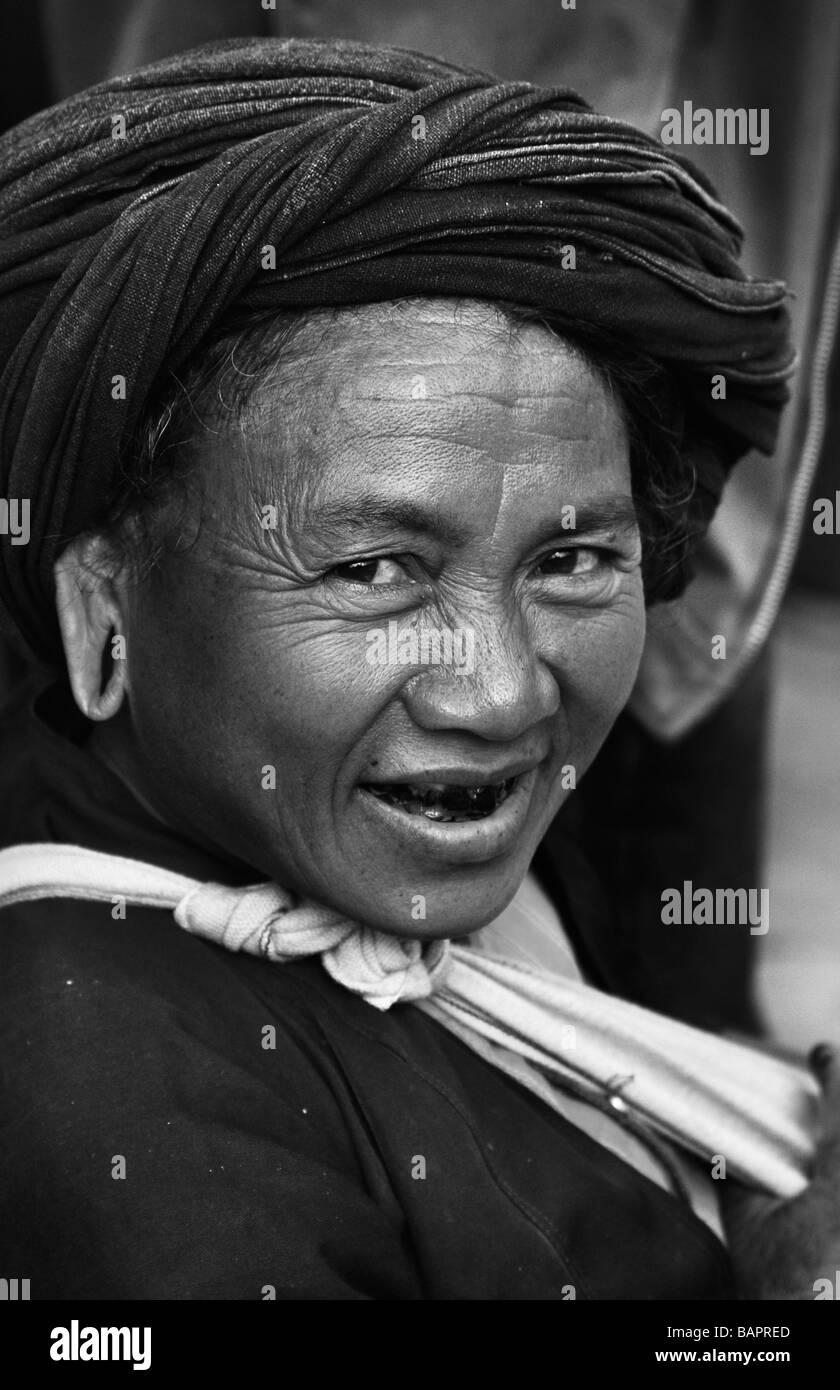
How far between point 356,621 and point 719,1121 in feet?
3.05

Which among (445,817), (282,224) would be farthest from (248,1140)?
(282,224)

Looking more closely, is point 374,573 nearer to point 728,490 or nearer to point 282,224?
point 282,224

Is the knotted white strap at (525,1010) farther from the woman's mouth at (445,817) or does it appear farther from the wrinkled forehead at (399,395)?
the wrinkled forehead at (399,395)

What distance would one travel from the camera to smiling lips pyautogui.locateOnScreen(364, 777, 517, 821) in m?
1.56

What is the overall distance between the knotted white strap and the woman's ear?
0.18 m

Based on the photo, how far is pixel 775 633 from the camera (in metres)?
3.37

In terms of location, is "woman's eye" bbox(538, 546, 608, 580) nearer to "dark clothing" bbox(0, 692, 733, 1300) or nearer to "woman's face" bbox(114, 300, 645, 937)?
"woman's face" bbox(114, 300, 645, 937)

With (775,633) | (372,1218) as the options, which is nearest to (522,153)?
(372,1218)

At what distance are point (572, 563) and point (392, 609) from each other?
23 cm

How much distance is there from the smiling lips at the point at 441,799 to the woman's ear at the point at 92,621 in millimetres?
338

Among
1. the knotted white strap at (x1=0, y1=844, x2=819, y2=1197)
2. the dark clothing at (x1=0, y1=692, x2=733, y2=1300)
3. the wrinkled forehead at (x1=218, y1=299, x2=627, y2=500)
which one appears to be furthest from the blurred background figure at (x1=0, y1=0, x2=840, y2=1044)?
the dark clothing at (x1=0, y1=692, x2=733, y2=1300)
